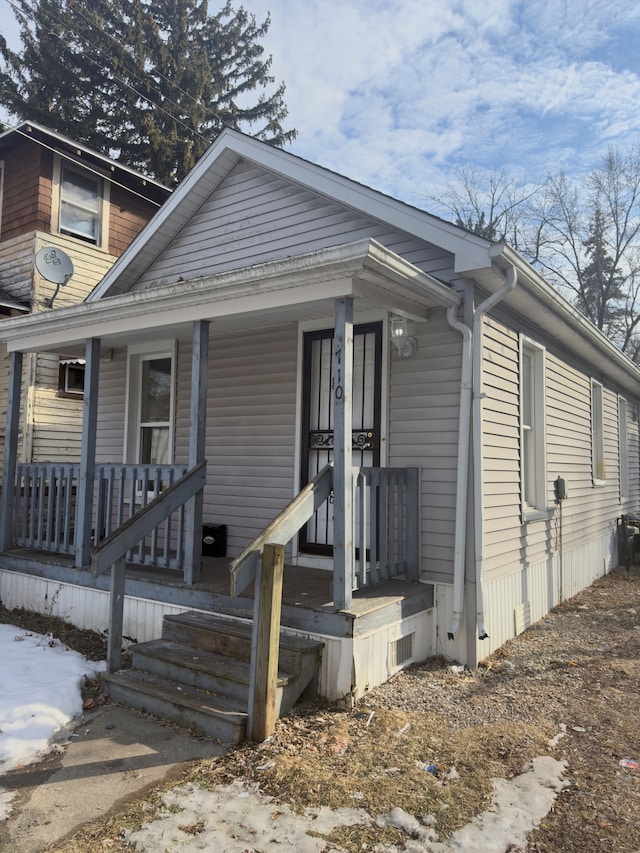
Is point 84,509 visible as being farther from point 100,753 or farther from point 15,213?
point 15,213

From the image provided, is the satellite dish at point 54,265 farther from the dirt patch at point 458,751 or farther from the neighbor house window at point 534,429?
the dirt patch at point 458,751

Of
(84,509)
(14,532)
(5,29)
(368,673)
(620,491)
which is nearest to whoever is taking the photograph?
(368,673)

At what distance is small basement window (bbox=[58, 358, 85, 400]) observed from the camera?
1026 cm

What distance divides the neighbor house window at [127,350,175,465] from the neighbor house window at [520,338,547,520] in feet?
14.0

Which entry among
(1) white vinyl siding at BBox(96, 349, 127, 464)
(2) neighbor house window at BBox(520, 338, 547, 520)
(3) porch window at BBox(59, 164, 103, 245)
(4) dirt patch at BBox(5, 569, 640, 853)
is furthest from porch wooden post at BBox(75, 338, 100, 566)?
(3) porch window at BBox(59, 164, 103, 245)

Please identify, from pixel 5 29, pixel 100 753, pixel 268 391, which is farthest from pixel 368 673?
pixel 5 29

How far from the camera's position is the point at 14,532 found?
7.14 meters

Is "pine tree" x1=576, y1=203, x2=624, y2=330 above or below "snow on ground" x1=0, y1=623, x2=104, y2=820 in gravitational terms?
above

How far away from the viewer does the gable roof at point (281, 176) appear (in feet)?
16.7

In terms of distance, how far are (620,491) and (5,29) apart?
751 inches

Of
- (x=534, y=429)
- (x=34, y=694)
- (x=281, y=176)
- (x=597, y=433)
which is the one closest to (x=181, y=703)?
(x=34, y=694)

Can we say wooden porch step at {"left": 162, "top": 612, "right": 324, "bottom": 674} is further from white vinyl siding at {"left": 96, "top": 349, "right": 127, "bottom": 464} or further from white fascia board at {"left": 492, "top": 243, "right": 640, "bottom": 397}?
white vinyl siding at {"left": 96, "top": 349, "right": 127, "bottom": 464}

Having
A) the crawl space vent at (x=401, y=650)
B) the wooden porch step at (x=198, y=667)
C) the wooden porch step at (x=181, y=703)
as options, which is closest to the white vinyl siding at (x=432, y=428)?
the crawl space vent at (x=401, y=650)

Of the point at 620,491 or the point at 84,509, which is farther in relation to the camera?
the point at 620,491
